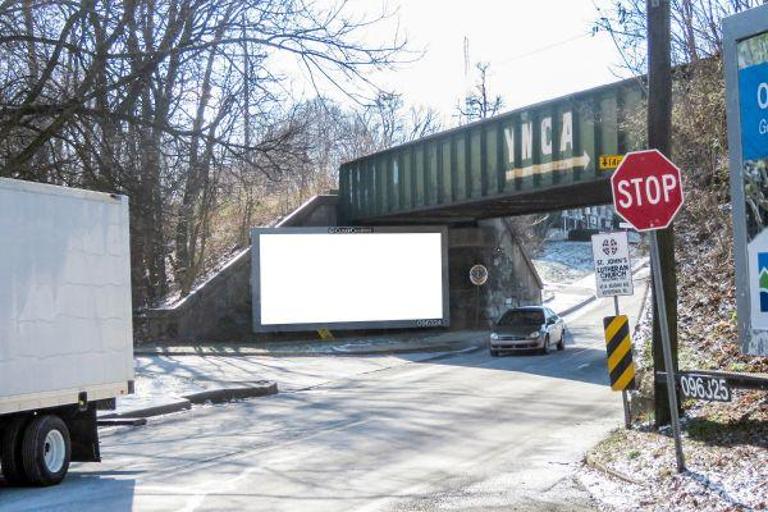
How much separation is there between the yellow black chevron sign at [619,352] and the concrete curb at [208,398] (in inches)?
306

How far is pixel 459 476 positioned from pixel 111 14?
10.2 m

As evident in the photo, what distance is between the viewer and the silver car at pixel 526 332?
88.9 ft

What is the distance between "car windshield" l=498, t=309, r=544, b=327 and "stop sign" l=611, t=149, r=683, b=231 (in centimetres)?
1895

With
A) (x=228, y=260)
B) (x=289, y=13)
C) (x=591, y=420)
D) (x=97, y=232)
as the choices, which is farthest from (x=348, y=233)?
(x=97, y=232)

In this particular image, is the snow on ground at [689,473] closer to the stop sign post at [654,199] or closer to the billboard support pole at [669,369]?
the billboard support pole at [669,369]

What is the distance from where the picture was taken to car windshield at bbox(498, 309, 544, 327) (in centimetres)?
2788

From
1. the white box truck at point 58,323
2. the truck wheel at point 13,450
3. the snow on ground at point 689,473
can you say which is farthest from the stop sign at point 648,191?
the truck wheel at point 13,450

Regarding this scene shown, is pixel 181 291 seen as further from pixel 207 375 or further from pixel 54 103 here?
pixel 54 103

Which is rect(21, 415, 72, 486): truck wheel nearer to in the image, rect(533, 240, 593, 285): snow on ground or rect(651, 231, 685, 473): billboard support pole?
rect(651, 231, 685, 473): billboard support pole

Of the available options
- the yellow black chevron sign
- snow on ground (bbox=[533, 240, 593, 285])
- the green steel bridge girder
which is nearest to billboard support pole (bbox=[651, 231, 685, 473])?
the yellow black chevron sign

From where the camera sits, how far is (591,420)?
554 inches

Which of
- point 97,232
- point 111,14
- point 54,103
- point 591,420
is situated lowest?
point 591,420

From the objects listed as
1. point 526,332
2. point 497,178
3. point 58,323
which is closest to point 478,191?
point 497,178

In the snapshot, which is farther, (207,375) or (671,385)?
(207,375)
